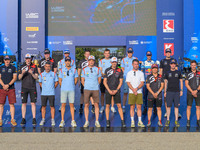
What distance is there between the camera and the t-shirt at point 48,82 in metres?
6.29

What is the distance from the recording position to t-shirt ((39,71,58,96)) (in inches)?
247

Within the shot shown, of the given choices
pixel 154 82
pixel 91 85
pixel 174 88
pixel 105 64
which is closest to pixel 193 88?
Result: pixel 174 88

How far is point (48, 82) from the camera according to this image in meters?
6.29

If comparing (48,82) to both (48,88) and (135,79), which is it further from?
(135,79)

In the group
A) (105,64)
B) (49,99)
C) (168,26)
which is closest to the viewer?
(49,99)

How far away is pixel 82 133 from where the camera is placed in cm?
538

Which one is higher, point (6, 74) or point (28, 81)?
point (6, 74)

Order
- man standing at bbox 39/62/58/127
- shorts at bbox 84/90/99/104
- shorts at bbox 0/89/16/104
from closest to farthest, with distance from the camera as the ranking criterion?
shorts at bbox 84/90/99/104 < man standing at bbox 39/62/58/127 < shorts at bbox 0/89/16/104

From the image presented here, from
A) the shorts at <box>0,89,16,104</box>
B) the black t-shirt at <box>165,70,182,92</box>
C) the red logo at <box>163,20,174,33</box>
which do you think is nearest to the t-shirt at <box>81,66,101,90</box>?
the black t-shirt at <box>165,70,182,92</box>

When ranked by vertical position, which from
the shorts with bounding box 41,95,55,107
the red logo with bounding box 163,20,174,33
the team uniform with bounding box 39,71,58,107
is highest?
the red logo with bounding box 163,20,174,33

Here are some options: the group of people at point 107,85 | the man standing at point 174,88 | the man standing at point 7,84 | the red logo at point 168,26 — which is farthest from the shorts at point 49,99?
the red logo at point 168,26

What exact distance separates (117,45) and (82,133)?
11.6 metres

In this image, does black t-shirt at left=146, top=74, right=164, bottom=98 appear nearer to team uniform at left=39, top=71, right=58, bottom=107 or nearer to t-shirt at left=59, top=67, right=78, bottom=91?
t-shirt at left=59, top=67, right=78, bottom=91

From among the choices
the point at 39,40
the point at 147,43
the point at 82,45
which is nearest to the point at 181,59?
the point at 147,43
